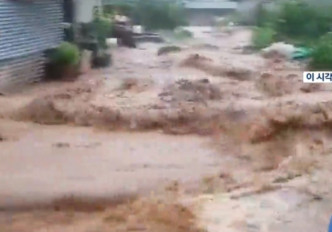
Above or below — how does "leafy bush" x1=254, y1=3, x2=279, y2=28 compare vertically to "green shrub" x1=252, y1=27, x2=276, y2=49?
above

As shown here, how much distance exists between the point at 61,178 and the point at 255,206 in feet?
4.93

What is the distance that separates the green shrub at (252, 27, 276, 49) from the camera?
183 inches

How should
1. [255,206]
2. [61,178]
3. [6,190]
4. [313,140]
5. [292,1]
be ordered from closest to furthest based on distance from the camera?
[255,206], [6,190], [61,178], [313,140], [292,1]

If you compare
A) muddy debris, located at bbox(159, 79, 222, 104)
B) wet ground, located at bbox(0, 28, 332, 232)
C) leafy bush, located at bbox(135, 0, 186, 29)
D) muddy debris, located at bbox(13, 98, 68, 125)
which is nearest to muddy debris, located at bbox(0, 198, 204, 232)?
wet ground, located at bbox(0, 28, 332, 232)

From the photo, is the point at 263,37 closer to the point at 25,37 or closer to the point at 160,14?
the point at 160,14

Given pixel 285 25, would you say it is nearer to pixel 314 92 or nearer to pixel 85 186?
pixel 314 92

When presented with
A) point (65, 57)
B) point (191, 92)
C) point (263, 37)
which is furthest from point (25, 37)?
point (263, 37)

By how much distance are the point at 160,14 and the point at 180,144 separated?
866 mm

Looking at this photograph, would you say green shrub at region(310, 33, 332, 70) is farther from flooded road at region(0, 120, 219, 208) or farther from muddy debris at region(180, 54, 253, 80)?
muddy debris at region(180, 54, 253, 80)

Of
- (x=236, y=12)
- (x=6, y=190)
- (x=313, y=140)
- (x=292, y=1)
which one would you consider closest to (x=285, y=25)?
(x=292, y=1)

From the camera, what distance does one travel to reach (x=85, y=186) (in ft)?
11.6

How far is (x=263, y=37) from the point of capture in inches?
200

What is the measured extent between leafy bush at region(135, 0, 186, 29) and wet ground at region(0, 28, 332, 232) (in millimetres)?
287
